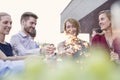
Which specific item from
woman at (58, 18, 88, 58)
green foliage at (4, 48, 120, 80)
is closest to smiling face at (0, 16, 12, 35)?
woman at (58, 18, 88, 58)

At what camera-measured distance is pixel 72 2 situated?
26953 mm

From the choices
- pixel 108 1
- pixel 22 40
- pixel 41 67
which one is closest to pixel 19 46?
pixel 22 40

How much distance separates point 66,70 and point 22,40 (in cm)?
310

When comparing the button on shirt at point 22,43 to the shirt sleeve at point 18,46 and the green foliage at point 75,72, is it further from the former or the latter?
the green foliage at point 75,72

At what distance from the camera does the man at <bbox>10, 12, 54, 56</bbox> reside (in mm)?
3551

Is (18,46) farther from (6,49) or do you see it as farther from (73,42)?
(73,42)

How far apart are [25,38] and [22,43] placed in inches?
3.1

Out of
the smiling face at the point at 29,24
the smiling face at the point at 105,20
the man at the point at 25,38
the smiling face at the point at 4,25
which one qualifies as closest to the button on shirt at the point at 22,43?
the man at the point at 25,38

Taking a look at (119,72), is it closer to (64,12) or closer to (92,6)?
(92,6)

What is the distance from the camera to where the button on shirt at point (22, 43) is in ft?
11.6

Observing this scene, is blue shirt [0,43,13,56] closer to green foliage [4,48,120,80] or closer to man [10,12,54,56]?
man [10,12,54,56]

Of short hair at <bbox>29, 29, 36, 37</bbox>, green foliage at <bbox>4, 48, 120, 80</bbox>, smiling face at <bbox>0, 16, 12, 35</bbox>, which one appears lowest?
green foliage at <bbox>4, 48, 120, 80</bbox>

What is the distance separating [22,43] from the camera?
3.69 meters

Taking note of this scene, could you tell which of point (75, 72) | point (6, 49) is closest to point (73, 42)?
point (6, 49)
